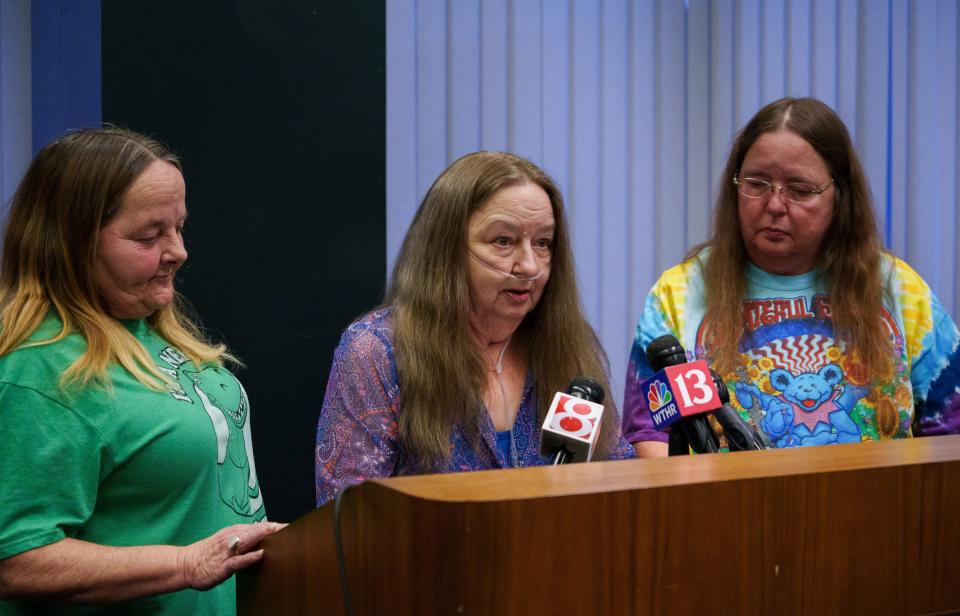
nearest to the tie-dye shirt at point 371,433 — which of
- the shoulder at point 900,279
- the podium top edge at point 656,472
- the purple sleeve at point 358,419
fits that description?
the purple sleeve at point 358,419

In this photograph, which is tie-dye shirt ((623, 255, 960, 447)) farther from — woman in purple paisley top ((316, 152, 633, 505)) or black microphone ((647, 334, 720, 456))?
black microphone ((647, 334, 720, 456))

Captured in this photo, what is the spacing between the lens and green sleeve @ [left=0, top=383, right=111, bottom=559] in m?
1.38

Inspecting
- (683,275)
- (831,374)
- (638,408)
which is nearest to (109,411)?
(638,408)

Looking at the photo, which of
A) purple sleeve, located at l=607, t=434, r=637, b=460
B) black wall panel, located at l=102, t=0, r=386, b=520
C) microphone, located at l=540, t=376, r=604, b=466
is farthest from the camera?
black wall panel, located at l=102, t=0, r=386, b=520

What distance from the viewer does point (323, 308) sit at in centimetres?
260

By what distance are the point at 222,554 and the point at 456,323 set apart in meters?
0.63

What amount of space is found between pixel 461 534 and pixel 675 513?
205mm

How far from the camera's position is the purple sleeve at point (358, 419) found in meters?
1.71

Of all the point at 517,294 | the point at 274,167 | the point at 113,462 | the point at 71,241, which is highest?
the point at 274,167

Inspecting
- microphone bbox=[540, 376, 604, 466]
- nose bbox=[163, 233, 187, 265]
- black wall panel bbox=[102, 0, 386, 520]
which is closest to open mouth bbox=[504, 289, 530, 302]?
microphone bbox=[540, 376, 604, 466]

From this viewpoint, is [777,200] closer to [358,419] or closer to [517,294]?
[517,294]

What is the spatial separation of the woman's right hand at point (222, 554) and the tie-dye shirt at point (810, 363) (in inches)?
37.4

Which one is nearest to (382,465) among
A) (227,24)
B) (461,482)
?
(461,482)

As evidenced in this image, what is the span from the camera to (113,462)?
1.47 m
